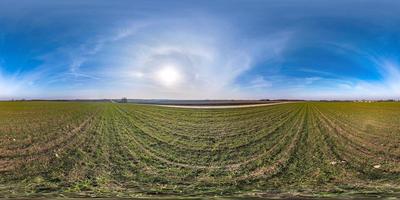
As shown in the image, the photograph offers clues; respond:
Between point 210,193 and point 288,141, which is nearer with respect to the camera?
point 210,193

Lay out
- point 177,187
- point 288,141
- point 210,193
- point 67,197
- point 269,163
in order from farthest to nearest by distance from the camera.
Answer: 1. point 288,141
2. point 269,163
3. point 177,187
4. point 210,193
5. point 67,197

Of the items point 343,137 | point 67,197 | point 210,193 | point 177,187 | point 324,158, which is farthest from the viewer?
point 343,137

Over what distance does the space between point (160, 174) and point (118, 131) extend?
29.6 feet

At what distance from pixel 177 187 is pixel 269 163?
3939 millimetres

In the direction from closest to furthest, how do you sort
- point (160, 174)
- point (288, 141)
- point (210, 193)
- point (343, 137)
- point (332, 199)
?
point (332, 199), point (210, 193), point (160, 174), point (288, 141), point (343, 137)

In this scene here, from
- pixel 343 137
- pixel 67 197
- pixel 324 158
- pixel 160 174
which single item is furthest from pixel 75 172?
pixel 343 137

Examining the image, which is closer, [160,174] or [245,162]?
[160,174]

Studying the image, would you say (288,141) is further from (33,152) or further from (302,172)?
(33,152)

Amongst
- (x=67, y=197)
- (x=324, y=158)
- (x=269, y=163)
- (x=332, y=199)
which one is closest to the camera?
(x=332, y=199)

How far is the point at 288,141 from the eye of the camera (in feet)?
52.7

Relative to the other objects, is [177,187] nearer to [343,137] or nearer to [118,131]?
[118,131]

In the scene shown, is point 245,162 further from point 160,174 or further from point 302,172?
point 160,174

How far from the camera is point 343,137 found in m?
18.2

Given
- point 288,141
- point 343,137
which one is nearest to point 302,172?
point 288,141
